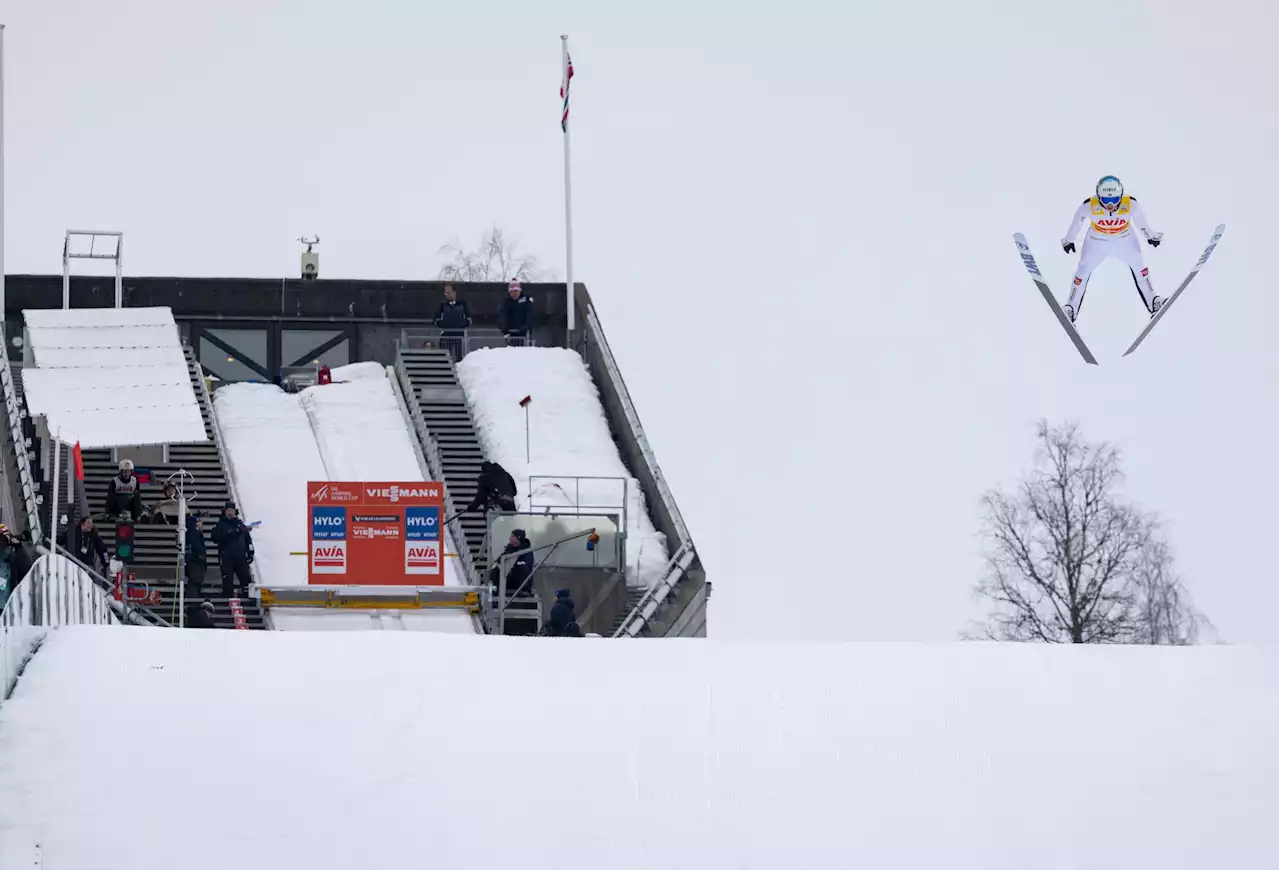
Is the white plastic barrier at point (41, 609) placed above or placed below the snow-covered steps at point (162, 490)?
below

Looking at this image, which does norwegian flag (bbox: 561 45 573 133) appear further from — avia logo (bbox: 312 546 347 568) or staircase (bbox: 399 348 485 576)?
avia logo (bbox: 312 546 347 568)

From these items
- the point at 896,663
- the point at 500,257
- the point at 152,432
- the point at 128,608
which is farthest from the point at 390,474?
the point at 500,257

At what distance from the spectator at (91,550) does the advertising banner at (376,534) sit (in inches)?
82.6

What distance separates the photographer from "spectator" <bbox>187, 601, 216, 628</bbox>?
80.9ft

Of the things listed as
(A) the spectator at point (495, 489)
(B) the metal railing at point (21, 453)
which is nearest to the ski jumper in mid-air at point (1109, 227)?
(A) the spectator at point (495, 489)

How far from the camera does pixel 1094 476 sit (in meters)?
40.4

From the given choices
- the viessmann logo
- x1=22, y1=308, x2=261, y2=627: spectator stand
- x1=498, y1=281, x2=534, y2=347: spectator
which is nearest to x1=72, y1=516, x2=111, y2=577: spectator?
x1=22, y1=308, x2=261, y2=627: spectator stand

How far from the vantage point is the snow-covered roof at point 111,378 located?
28422 mm

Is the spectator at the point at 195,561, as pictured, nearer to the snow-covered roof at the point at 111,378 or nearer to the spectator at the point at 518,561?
the snow-covered roof at the point at 111,378

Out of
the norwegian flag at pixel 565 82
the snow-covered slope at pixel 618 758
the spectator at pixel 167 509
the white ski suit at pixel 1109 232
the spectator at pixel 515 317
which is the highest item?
the norwegian flag at pixel 565 82

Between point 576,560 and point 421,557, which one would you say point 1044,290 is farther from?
point 576,560

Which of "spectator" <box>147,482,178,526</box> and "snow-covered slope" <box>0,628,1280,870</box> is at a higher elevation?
"spectator" <box>147,482,178,526</box>

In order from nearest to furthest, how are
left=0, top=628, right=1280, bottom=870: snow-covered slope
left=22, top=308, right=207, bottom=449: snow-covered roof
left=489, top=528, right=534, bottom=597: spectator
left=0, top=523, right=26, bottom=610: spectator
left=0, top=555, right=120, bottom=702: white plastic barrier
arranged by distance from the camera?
left=0, top=628, right=1280, bottom=870: snow-covered slope < left=0, top=555, right=120, bottom=702: white plastic barrier < left=0, top=523, right=26, bottom=610: spectator < left=489, top=528, right=534, bottom=597: spectator < left=22, top=308, right=207, bottom=449: snow-covered roof

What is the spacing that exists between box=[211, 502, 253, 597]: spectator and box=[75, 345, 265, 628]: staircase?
306mm
